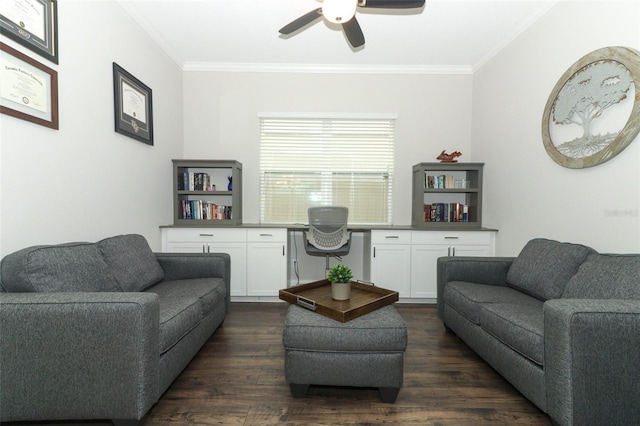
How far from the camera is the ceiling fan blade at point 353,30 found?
2.31 meters

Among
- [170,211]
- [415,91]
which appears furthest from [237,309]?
[415,91]

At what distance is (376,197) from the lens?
403cm

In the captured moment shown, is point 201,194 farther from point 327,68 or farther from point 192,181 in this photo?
point 327,68

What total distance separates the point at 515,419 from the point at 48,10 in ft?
12.3

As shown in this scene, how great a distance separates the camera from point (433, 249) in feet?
11.4

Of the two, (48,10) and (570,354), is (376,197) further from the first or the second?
(48,10)

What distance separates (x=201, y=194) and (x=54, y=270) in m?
2.12

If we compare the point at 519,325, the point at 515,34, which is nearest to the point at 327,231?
the point at 519,325

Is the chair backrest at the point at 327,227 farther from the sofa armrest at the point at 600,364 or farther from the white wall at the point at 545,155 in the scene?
the sofa armrest at the point at 600,364

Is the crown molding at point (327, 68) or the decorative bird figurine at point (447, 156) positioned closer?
the decorative bird figurine at point (447, 156)

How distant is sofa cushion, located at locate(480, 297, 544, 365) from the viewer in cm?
156

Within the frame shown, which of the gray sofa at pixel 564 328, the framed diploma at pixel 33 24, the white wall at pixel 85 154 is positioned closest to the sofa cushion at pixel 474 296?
the gray sofa at pixel 564 328

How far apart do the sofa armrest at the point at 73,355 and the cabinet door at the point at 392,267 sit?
8.43ft

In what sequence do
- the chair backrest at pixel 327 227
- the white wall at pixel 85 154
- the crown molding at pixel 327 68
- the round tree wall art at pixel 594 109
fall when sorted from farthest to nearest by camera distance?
the crown molding at pixel 327 68, the chair backrest at pixel 327 227, the round tree wall art at pixel 594 109, the white wall at pixel 85 154
